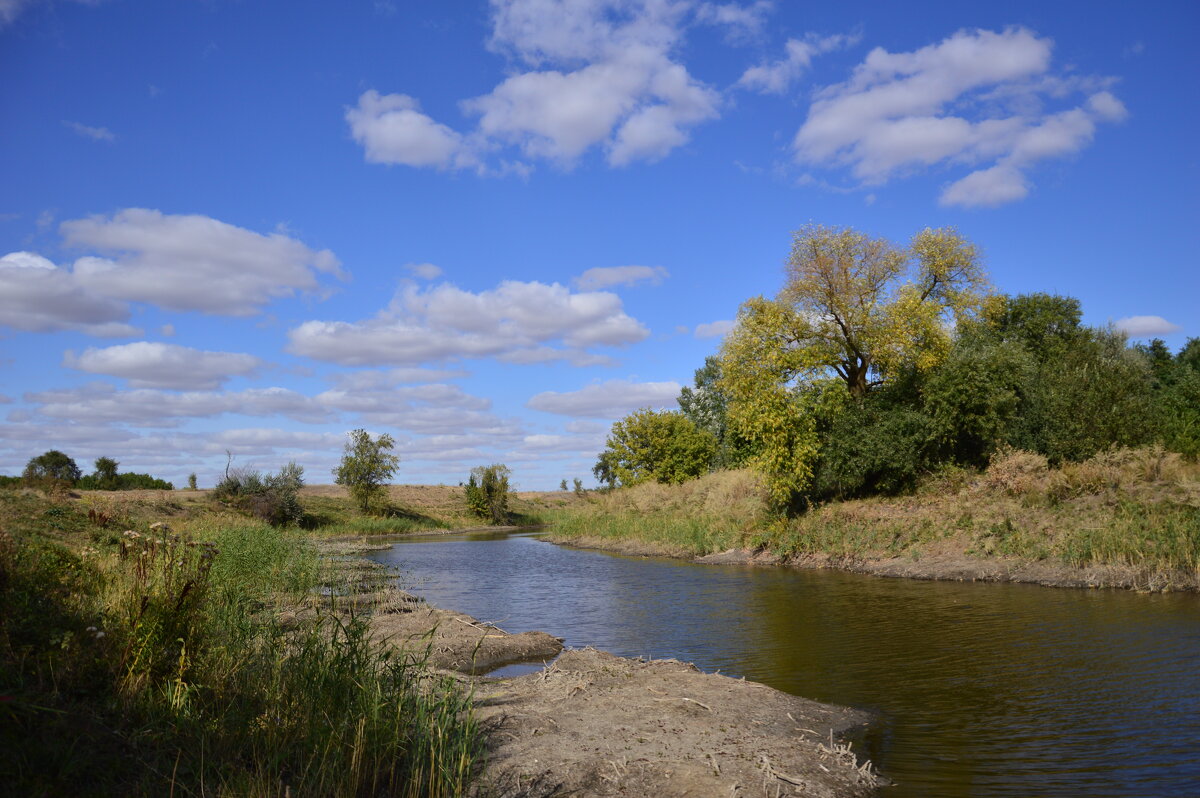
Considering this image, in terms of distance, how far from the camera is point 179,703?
21.4ft

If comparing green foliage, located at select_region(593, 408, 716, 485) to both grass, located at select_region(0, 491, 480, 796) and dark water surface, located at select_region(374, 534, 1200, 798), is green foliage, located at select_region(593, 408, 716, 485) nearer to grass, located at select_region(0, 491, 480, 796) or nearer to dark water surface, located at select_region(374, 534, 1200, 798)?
dark water surface, located at select_region(374, 534, 1200, 798)

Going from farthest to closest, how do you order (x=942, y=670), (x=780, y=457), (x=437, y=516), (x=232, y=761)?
(x=437, y=516) → (x=780, y=457) → (x=942, y=670) → (x=232, y=761)

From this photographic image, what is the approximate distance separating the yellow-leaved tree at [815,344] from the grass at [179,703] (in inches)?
1154

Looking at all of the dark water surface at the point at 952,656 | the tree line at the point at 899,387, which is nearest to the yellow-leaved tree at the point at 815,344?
the tree line at the point at 899,387

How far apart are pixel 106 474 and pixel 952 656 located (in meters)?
78.5

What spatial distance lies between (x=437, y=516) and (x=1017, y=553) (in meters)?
72.2

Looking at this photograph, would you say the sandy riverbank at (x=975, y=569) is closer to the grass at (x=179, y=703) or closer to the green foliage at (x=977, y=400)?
the green foliage at (x=977, y=400)

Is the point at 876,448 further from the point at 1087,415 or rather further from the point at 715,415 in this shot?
the point at 715,415

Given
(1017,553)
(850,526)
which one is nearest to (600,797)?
(1017,553)

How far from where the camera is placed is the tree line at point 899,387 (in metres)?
32.5

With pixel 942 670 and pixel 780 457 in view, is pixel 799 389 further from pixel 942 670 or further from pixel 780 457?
pixel 942 670

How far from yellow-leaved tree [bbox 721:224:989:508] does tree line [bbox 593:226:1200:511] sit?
0.22ft

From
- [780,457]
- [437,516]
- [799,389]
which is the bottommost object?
[437,516]

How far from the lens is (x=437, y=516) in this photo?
87.6 metres
